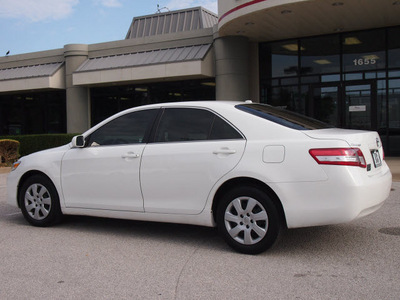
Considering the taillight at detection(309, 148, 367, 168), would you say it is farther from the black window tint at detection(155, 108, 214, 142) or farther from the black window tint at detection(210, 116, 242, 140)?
the black window tint at detection(155, 108, 214, 142)

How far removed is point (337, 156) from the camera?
165 inches

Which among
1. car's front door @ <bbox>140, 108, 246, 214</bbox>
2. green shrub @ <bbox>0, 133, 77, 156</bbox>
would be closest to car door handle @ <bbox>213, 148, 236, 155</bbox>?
car's front door @ <bbox>140, 108, 246, 214</bbox>

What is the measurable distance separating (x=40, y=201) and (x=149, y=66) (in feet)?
34.8

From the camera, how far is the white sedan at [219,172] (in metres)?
4.24

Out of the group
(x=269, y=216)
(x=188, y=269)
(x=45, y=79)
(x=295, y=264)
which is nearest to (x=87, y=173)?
(x=188, y=269)

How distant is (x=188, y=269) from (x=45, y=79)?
52.2 feet

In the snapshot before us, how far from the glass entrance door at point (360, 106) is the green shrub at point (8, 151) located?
11008mm

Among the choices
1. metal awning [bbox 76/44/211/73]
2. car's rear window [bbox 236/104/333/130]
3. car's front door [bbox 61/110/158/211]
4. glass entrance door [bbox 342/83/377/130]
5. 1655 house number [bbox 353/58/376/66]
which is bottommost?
car's front door [bbox 61/110/158/211]

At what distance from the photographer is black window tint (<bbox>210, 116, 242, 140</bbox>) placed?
4.73 meters

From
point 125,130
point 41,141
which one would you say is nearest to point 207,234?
point 125,130

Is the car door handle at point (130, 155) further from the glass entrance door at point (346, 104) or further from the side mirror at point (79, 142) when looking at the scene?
the glass entrance door at point (346, 104)

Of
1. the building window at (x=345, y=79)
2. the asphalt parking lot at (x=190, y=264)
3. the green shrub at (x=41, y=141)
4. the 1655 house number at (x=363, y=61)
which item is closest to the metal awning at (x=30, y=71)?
the green shrub at (x=41, y=141)

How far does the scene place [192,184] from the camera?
4781 mm

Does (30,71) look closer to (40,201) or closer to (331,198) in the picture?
(40,201)
